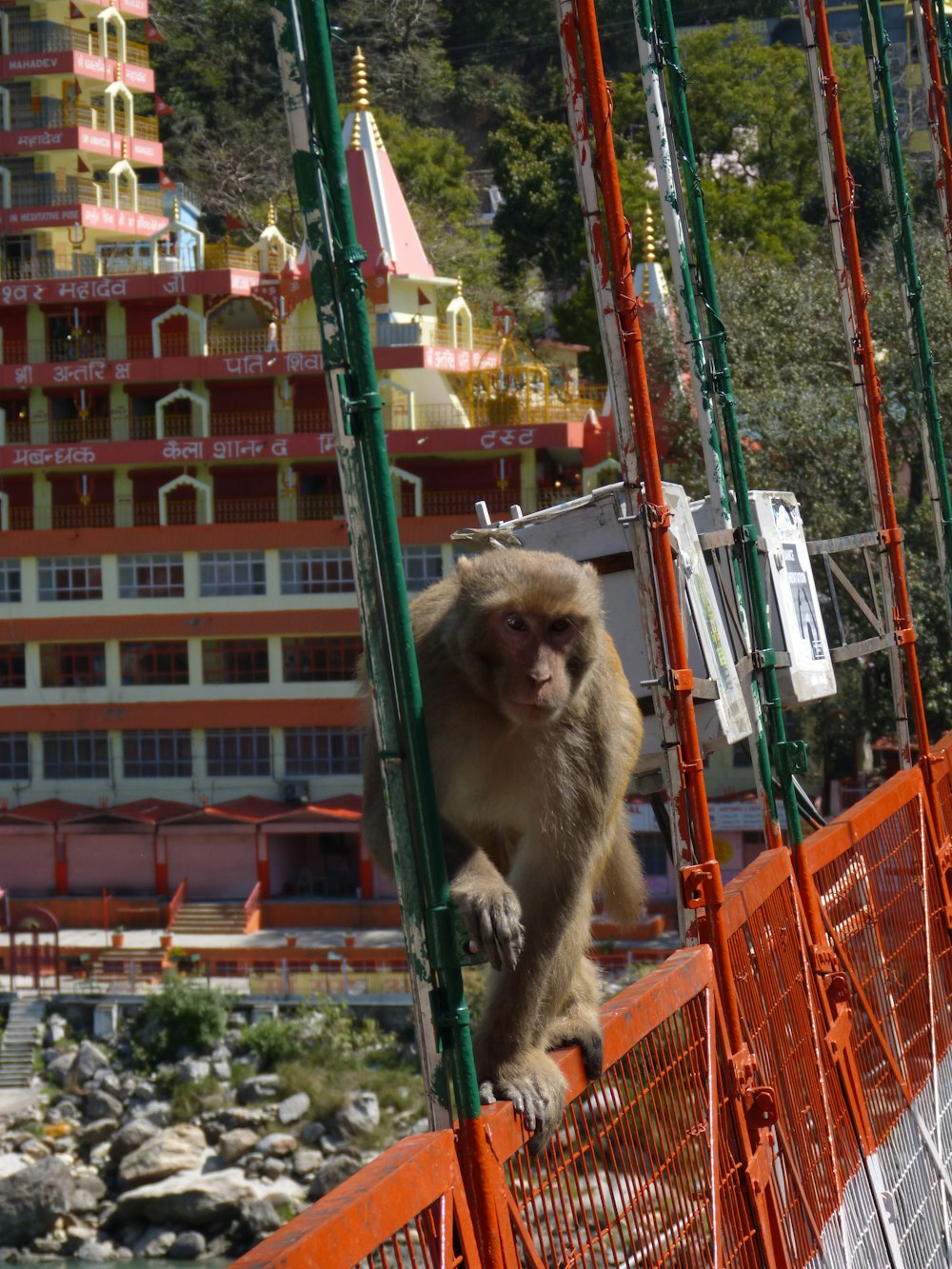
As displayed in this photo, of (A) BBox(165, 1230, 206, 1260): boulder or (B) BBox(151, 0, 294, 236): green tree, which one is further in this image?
(B) BBox(151, 0, 294, 236): green tree

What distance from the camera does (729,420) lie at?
5.29 metres

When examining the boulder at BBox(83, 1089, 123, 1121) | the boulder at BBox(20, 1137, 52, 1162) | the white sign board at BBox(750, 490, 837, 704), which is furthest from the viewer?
the boulder at BBox(83, 1089, 123, 1121)

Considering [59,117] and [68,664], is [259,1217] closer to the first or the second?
[68,664]

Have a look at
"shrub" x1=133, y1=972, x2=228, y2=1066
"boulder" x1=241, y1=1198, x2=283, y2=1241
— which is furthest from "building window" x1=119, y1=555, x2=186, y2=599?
"boulder" x1=241, y1=1198, x2=283, y2=1241

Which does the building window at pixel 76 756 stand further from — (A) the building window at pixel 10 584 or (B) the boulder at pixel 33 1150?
(B) the boulder at pixel 33 1150

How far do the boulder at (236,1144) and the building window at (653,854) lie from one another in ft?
26.4

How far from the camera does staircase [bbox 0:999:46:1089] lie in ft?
75.4

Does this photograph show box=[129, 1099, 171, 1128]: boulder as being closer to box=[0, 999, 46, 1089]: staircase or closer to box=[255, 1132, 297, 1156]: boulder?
box=[255, 1132, 297, 1156]: boulder

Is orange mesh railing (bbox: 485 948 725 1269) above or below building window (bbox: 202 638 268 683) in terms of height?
below

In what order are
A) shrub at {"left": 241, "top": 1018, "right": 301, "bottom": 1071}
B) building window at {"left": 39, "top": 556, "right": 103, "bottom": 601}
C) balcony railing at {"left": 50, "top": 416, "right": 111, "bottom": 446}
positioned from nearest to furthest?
shrub at {"left": 241, "top": 1018, "right": 301, "bottom": 1071} < building window at {"left": 39, "top": 556, "right": 103, "bottom": 601} < balcony railing at {"left": 50, "top": 416, "right": 111, "bottom": 446}

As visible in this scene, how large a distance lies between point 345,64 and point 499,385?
2376 centimetres

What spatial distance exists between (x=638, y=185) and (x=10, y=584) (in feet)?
43.2

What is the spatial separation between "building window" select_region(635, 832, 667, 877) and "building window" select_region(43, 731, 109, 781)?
28.8ft

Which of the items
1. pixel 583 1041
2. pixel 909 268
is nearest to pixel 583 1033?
pixel 583 1041
